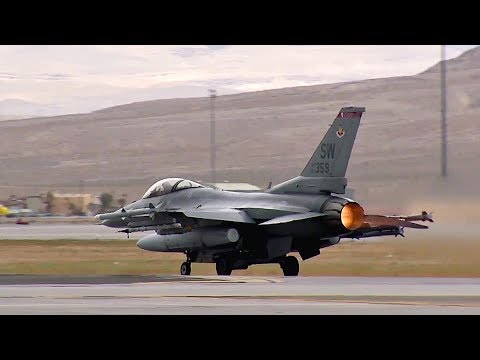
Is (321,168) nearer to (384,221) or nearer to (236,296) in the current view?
(384,221)

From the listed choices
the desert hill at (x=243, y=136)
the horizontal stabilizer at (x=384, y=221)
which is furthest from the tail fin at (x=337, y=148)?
the desert hill at (x=243, y=136)

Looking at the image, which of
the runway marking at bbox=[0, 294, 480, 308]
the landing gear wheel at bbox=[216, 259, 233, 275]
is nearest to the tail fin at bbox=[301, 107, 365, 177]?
the landing gear wheel at bbox=[216, 259, 233, 275]

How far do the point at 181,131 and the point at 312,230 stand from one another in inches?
5207

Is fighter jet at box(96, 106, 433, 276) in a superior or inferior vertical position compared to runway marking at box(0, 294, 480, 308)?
superior

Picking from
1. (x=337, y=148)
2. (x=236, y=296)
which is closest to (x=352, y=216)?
(x=337, y=148)

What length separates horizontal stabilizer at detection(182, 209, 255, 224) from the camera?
1464 inches

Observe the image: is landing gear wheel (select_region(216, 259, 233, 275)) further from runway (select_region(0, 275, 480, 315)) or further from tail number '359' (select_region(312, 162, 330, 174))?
tail number '359' (select_region(312, 162, 330, 174))

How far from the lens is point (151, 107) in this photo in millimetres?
183000

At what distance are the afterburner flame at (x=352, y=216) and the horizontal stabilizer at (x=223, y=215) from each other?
361 cm

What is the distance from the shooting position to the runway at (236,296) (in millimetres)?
23438

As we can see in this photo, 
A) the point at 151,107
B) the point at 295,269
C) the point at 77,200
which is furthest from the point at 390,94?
the point at 295,269

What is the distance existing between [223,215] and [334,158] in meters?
4.13

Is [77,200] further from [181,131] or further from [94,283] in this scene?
[94,283]

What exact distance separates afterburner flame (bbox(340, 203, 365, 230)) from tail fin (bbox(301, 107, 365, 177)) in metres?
1.30
